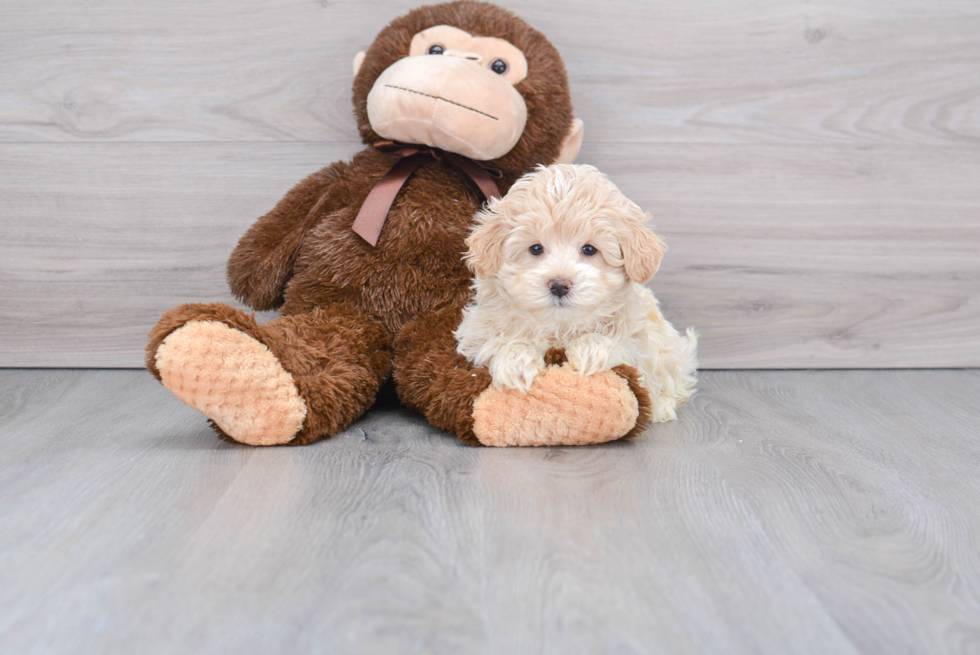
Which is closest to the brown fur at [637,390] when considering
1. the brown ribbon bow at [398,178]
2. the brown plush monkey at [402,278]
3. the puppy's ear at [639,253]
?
the brown plush monkey at [402,278]

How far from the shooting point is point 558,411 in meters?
0.92

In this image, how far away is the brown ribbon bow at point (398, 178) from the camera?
1083mm

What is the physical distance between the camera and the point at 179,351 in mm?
851

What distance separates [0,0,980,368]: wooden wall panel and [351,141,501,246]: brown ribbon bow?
0.83 feet

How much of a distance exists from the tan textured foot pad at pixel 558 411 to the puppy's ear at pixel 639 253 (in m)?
0.13

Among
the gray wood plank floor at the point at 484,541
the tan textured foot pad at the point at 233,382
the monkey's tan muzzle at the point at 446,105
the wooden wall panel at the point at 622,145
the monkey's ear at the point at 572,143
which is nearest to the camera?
the gray wood plank floor at the point at 484,541

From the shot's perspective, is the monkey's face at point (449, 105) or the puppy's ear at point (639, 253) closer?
the puppy's ear at point (639, 253)

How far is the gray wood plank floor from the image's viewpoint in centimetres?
55

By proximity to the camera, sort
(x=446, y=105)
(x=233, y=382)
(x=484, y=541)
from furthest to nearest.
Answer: (x=446, y=105), (x=233, y=382), (x=484, y=541)

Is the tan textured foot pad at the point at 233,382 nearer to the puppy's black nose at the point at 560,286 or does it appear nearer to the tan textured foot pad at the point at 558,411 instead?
the tan textured foot pad at the point at 558,411

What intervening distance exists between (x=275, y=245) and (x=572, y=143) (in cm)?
48

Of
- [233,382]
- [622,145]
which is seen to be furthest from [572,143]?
[233,382]

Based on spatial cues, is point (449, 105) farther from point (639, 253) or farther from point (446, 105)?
point (639, 253)

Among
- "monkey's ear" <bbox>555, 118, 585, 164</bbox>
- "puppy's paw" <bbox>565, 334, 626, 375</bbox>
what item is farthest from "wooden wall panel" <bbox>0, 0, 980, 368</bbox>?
"puppy's paw" <bbox>565, 334, 626, 375</bbox>
